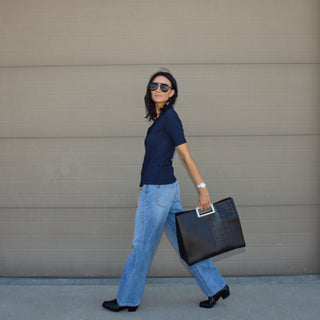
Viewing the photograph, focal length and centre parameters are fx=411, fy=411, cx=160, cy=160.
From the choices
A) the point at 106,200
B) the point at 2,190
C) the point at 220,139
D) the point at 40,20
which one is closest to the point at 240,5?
the point at 220,139

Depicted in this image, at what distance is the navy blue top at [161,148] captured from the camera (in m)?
2.85

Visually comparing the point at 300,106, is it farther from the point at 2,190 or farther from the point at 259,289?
the point at 2,190

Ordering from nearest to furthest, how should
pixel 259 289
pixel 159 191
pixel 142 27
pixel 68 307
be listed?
1. pixel 159 191
2. pixel 68 307
3. pixel 259 289
4. pixel 142 27

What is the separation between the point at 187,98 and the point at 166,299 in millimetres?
1736

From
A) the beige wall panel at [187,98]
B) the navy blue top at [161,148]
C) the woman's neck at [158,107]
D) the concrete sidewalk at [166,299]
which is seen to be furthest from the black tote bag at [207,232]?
the beige wall panel at [187,98]

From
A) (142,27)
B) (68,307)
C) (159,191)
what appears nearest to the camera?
(159,191)

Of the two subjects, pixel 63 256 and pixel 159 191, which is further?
pixel 63 256

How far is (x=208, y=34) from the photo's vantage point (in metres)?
3.70

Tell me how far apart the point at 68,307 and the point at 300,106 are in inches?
103

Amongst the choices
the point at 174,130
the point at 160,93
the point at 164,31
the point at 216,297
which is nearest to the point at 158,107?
the point at 160,93

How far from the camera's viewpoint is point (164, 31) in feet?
12.1

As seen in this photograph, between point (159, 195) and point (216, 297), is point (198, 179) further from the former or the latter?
point (216, 297)

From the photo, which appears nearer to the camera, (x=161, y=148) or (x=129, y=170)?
(x=161, y=148)

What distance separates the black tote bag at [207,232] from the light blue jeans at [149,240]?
0.16 m
